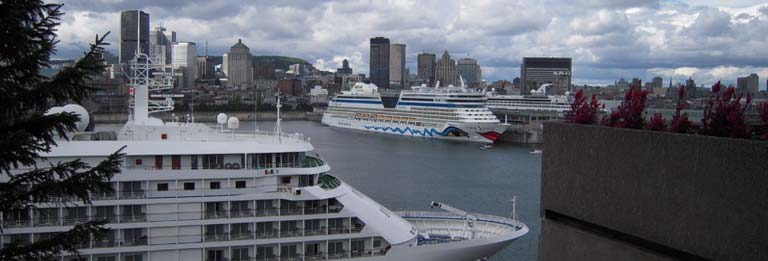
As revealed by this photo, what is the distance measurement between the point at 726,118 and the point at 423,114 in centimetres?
4999

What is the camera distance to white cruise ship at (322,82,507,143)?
166ft

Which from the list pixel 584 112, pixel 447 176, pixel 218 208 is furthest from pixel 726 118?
pixel 447 176

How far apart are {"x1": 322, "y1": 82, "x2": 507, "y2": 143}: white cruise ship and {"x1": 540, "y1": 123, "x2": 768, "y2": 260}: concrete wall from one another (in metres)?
43.4

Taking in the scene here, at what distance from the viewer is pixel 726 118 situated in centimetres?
534

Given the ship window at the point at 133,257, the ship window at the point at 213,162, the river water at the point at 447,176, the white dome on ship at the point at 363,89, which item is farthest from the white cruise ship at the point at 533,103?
the ship window at the point at 133,257

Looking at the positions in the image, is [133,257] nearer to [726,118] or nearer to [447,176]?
[726,118]

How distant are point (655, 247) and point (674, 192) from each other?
0.49m

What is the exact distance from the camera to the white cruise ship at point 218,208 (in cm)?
1067

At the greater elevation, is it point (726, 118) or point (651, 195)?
point (726, 118)

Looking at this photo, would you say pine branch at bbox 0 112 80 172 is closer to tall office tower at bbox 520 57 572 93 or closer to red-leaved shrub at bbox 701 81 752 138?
red-leaved shrub at bbox 701 81 752 138

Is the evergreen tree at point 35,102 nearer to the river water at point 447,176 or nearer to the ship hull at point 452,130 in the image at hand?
the river water at point 447,176

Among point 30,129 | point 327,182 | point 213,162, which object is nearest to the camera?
point 30,129

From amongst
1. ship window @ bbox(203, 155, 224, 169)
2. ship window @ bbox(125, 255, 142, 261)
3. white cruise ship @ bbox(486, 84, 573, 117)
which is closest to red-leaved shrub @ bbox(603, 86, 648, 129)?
ship window @ bbox(203, 155, 224, 169)

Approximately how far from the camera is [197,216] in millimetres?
11031
